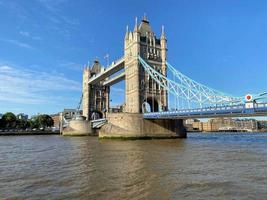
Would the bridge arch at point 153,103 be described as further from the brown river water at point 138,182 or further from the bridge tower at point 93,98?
the brown river water at point 138,182

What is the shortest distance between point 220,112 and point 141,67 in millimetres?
23138

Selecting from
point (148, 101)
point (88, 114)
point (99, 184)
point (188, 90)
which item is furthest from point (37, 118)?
point (99, 184)

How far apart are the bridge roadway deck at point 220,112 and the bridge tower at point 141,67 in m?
8.11

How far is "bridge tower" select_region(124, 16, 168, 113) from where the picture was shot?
54875 millimetres

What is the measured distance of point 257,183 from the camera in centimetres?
1203

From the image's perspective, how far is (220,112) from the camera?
36344 mm

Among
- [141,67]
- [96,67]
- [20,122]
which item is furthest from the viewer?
[20,122]

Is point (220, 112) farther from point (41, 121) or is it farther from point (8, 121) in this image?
point (41, 121)

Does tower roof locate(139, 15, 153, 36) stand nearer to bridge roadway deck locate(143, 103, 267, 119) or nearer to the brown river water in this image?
bridge roadway deck locate(143, 103, 267, 119)

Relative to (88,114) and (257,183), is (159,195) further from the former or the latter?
(88,114)

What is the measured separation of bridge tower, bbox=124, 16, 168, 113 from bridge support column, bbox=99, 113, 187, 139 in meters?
4.81

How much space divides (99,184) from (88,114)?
79454 mm

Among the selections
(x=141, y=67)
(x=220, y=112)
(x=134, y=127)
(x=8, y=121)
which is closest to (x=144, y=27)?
(x=141, y=67)

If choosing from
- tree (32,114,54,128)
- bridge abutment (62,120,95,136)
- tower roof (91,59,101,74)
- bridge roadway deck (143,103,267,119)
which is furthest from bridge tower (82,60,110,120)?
bridge roadway deck (143,103,267,119)
